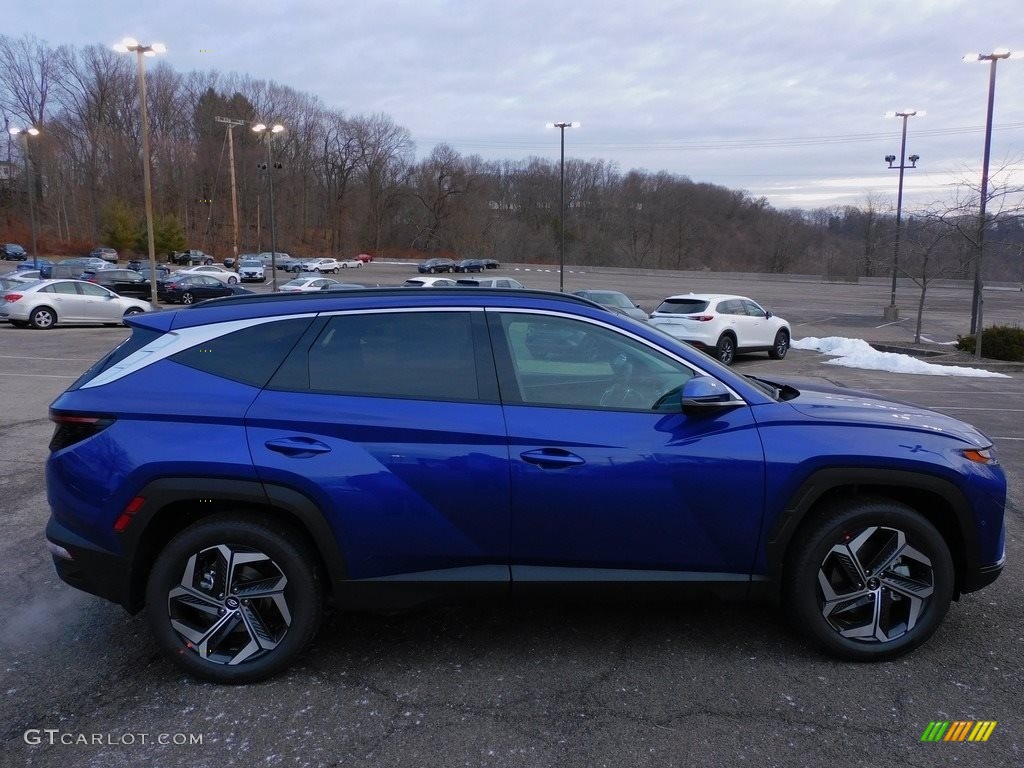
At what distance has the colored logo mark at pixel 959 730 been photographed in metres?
3.04

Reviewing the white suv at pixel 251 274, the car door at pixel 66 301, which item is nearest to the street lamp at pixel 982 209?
the car door at pixel 66 301

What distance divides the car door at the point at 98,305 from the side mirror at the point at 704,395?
25021 millimetres

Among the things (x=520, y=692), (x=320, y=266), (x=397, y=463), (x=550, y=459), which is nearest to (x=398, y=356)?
(x=397, y=463)

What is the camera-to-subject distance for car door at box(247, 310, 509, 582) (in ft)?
10.8

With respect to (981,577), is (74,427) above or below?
above

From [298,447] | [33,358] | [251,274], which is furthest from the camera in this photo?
[251,274]

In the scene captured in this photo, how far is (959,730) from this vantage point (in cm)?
309

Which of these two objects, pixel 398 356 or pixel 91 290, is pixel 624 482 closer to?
pixel 398 356

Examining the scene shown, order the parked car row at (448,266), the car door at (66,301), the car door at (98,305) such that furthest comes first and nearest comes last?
1. the parked car row at (448,266)
2. the car door at (98,305)
3. the car door at (66,301)

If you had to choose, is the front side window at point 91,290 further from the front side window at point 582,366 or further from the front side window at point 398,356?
the front side window at point 582,366

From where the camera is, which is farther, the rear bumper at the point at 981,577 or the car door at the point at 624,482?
the rear bumper at the point at 981,577

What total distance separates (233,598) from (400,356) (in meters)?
1.27

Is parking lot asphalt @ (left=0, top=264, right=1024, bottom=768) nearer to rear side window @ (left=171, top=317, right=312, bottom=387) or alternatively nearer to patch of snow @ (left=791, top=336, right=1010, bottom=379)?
rear side window @ (left=171, top=317, right=312, bottom=387)

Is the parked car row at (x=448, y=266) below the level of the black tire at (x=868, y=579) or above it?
above
